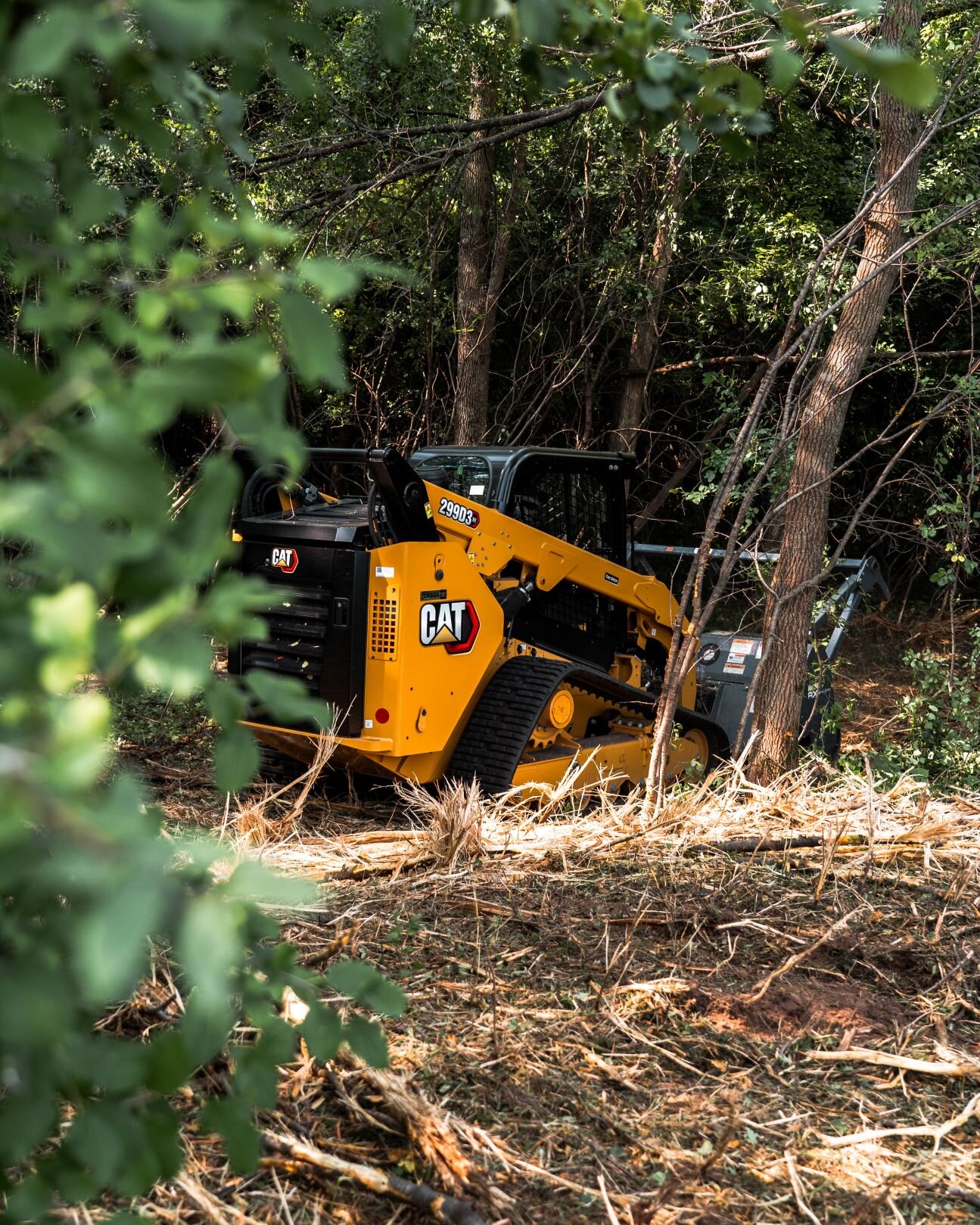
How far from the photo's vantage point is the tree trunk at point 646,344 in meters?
11.4

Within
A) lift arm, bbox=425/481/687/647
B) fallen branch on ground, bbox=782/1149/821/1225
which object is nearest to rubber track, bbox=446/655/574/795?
lift arm, bbox=425/481/687/647

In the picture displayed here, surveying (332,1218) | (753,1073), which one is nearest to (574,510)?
(753,1073)

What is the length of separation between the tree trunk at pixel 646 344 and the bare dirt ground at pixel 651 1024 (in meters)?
7.64

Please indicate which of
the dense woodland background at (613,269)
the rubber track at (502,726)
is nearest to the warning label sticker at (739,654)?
the dense woodland background at (613,269)

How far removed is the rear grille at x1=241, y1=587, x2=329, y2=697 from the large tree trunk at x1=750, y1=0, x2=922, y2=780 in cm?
230

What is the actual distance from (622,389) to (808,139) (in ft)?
9.81

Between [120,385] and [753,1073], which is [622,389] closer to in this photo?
[753,1073]

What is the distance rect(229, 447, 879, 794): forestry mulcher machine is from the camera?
19.2ft

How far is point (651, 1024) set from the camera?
308 cm

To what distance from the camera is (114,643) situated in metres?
0.95

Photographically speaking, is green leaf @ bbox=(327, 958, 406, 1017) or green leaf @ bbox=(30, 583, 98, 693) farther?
green leaf @ bbox=(327, 958, 406, 1017)

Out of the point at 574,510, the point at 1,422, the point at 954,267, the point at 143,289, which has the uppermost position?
the point at 954,267

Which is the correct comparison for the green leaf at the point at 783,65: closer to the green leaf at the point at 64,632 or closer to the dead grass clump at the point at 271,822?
the green leaf at the point at 64,632

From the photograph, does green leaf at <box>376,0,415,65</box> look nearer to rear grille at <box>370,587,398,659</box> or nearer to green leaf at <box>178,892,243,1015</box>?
green leaf at <box>178,892,243,1015</box>
